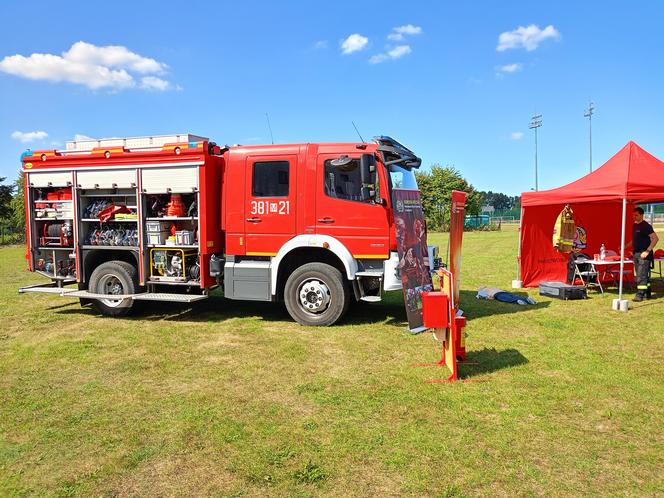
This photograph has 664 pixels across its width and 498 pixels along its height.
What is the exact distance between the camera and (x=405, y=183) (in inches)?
294

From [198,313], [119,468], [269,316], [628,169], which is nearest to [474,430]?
[119,468]

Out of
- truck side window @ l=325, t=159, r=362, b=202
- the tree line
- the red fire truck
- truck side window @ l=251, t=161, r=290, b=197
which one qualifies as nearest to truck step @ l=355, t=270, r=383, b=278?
the red fire truck

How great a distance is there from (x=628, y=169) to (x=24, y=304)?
1190 cm

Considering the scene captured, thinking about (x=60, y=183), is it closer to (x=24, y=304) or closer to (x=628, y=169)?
(x=24, y=304)

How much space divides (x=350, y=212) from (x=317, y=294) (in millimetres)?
1331

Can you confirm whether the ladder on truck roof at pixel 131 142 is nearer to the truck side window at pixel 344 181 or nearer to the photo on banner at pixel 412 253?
the truck side window at pixel 344 181

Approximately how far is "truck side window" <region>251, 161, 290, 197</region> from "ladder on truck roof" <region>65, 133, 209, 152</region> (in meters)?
1.10

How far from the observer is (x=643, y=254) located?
9625 mm

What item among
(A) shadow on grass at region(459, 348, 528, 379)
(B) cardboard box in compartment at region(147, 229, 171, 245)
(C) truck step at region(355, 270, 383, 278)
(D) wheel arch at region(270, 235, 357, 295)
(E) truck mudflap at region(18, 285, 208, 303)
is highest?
(B) cardboard box in compartment at region(147, 229, 171, 245)

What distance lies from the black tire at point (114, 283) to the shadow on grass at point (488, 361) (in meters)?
5.54

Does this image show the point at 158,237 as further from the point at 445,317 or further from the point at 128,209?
the point at 445,317

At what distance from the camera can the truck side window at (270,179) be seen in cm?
744

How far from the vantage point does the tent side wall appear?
11695 mm

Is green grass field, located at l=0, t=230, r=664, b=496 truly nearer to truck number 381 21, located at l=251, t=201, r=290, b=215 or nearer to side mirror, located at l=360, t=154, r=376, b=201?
truck number 381 21, located at l=251, t=201, r=290, b=215
